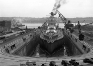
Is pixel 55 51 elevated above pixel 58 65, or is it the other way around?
pixel 58 65

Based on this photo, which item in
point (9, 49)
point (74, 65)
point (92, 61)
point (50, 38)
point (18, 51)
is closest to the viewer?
point (74, 65)

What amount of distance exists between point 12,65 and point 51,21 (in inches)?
3660

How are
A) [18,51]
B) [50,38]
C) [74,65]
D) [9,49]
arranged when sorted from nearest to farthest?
1. [74,65]
2. [9,49]
3. [18,51]
4. [50,38]

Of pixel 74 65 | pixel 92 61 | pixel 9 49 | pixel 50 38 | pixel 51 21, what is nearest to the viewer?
pixel 74 65

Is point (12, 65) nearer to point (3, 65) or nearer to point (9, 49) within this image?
point (3, 65)

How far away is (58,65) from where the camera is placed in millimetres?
25453

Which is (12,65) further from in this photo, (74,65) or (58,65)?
(74,65)

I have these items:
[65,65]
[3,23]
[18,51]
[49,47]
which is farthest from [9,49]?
[3,23]

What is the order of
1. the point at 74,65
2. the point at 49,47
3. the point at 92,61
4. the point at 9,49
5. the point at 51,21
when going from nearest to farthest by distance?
1. the point at 74,65
2. the point at 92,61
3. the point at 9,49
4. the point at 49,47
5. the point at 51,21

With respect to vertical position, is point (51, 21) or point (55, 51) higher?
point (51, 21)

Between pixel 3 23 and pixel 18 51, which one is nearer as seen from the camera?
pixel 18 51

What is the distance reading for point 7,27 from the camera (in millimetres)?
137500

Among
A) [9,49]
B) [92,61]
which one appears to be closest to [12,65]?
[92,61]

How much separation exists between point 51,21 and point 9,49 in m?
77.4
